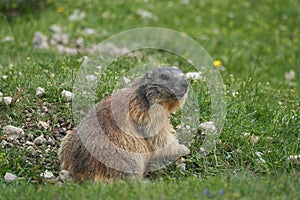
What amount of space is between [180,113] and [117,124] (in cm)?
152

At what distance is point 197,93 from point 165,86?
5.59 ft

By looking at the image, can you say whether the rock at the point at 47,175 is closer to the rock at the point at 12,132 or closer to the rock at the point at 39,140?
the rock at the point at 39,140

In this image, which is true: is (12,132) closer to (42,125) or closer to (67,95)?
(42,125)

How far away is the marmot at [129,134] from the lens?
5.79m

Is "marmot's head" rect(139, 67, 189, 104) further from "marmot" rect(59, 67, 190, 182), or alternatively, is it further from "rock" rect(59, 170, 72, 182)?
"rock" rect(59, 170, 72, 182)

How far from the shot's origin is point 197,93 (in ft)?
25.1

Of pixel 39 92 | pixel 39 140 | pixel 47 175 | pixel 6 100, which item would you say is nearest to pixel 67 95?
pixel 39 92

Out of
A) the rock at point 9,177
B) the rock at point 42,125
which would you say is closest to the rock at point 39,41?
the rock at point 42,125

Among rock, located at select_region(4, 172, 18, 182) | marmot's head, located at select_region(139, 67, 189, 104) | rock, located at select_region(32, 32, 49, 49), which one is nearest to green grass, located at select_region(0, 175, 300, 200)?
rock, located at select_region(4, 172, 18, 182)

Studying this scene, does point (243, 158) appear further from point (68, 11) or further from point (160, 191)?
point (68, 11)

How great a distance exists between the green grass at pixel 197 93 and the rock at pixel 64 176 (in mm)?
245

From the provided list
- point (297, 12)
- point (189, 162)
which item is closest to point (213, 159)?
point (189, 162)

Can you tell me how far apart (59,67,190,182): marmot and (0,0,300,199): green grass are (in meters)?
0.31

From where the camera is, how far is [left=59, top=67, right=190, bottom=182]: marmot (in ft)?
19.0
